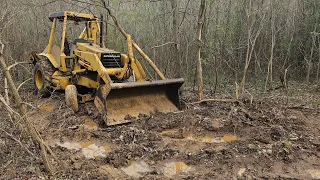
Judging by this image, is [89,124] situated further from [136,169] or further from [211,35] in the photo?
[211,35]

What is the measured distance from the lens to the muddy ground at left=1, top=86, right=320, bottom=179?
3855 millimetres

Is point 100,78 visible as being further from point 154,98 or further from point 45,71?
point 45,71

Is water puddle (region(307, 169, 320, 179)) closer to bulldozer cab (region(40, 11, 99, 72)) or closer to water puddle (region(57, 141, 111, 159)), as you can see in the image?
water puddle (region(57, 141, 111, 159))

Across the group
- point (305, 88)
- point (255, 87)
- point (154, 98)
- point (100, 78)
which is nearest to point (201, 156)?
point (154, 98)

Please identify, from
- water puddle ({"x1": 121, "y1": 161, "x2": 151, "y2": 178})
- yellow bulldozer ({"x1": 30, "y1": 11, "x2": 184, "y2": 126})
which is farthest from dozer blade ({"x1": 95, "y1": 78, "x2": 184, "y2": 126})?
water puddle ({"x1": 121, "y1": 161, "x2": 151, "y2": 178})

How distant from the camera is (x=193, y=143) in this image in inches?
188

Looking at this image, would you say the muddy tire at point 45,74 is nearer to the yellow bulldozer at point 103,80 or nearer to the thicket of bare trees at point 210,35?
the yellow bulldozer at point 103,80

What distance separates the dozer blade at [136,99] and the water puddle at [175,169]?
1.65m

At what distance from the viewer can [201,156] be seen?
4.29m

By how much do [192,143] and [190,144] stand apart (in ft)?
0.18

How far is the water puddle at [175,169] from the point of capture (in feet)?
12.8

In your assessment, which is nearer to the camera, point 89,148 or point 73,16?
point 89,148

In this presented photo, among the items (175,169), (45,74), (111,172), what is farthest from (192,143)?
(45,74)

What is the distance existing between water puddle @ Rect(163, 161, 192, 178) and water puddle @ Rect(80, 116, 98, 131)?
6.04ft
